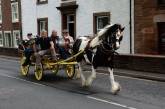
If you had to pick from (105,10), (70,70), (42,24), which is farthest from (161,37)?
(42,24)

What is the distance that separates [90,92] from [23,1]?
1012 inches

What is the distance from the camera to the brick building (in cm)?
2336

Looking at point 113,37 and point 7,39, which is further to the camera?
point 7,39

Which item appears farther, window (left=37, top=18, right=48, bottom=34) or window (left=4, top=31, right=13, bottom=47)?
window (left=4, top=31, right=13, bottom=47)

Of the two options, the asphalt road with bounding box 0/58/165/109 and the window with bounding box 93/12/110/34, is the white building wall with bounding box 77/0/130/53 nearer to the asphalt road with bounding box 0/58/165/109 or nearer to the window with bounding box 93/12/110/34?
the window with bounding box 93/12/110/34

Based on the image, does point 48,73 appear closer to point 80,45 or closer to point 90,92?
point 80,45

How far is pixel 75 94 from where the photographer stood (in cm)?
1330

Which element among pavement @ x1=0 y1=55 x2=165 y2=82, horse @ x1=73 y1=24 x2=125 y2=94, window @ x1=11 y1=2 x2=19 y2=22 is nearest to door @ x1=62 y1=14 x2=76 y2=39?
window @ x1=11 y1=2 x2=19 y2=22

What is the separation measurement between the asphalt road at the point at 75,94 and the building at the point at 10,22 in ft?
74.3

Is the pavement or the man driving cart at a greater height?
the man driving cart

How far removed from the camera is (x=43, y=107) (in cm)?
1131

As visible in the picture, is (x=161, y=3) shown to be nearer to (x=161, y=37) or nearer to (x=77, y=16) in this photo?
(x=161, y=37)

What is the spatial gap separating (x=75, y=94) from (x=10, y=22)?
28.9 metres

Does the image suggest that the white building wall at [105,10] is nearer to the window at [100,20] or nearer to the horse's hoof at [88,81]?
the window at [100,20]
